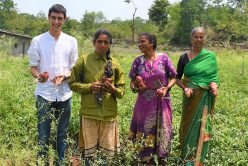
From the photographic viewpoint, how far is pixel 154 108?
404 cm

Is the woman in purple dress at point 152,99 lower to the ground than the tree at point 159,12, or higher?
lower

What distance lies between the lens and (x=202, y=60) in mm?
4109

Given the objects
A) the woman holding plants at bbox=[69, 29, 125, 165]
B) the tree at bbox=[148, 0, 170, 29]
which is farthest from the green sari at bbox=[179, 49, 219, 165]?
the tree at bbox=[148, 0, 170, 29]

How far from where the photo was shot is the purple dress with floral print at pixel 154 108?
157 inches

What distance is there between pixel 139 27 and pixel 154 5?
13.2 feet

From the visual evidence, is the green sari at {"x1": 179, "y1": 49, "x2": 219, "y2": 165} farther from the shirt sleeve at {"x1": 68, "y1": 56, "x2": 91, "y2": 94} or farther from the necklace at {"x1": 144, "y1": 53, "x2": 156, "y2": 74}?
the shirt sleeve at {"x1": 68, "y1": 56, "x2": 91, "y2": 94}

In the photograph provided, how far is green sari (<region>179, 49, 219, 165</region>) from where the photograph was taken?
4.10 metres

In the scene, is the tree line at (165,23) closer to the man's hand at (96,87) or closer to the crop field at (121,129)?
the crop field at (121,129)

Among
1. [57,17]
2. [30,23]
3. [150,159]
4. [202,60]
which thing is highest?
[30,23]

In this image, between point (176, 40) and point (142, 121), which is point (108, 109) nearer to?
point (142, 121)

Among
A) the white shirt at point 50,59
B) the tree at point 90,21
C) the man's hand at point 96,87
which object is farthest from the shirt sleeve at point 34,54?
the tree at point 90,21

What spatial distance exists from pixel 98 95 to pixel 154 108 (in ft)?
2.25

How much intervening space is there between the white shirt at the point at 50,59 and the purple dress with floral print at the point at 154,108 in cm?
80

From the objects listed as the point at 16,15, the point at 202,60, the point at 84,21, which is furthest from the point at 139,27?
the point at 202,60
